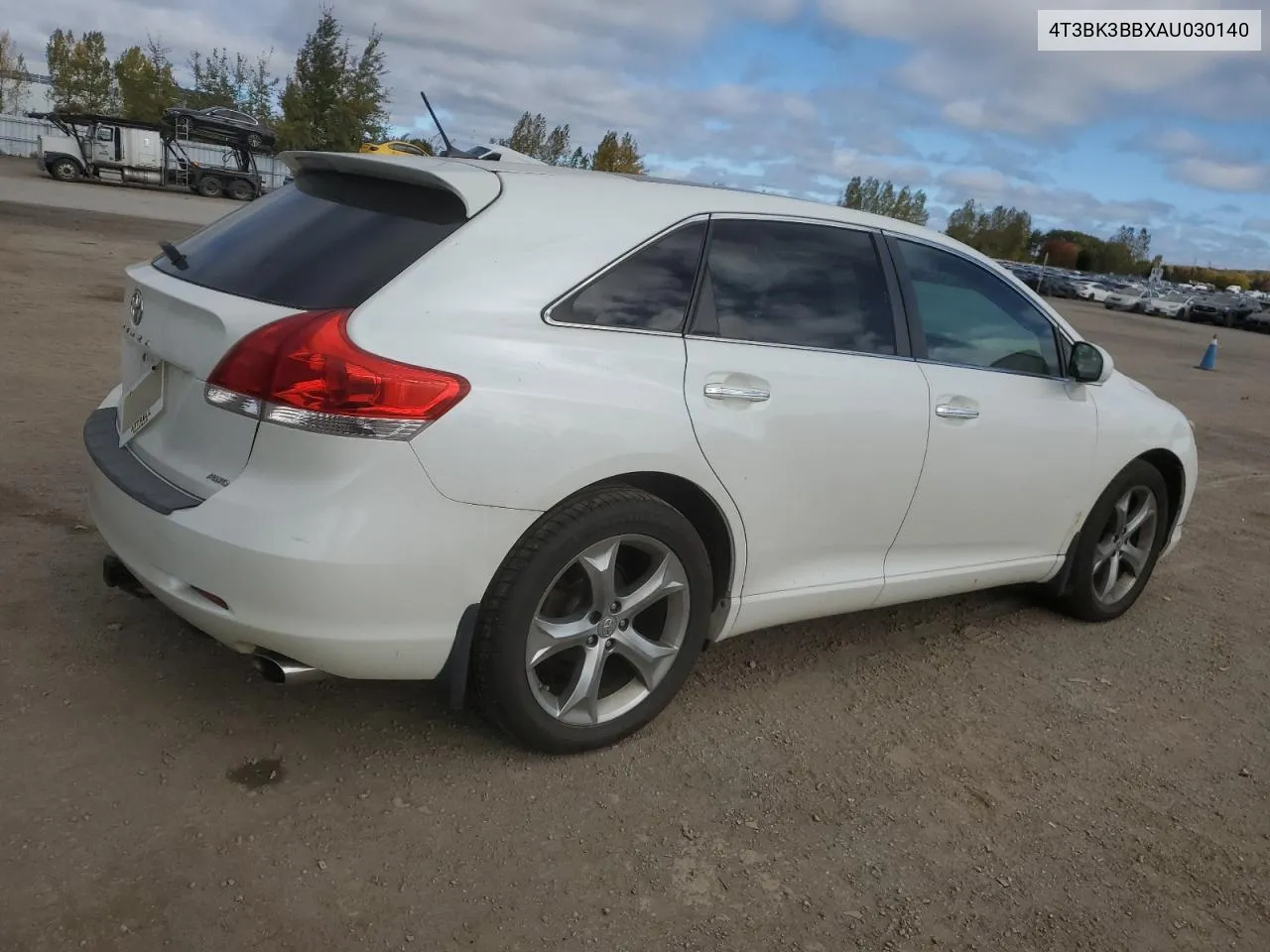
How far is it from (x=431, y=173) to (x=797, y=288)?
125 centimetres

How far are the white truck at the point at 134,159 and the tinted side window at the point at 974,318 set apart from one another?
127ft

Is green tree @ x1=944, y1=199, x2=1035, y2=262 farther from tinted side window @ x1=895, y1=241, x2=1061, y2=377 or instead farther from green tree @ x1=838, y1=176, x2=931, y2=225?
tinted side window @ x1=895, y1=241, x2=1061, y2=377

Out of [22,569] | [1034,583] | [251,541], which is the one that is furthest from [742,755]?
[22,569]

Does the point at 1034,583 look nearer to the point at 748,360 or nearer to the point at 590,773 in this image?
the point at 748,360

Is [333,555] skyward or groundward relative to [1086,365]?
groundward

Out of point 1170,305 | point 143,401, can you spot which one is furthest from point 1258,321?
point 143,401

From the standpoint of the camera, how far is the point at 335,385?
8.59ft

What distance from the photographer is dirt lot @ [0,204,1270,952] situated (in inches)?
99.3

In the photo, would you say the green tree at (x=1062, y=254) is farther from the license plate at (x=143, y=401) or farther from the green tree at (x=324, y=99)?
the license plate at (x=143, y=401)

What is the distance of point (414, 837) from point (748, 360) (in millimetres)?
1666

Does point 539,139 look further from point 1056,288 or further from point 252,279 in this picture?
point 252,279

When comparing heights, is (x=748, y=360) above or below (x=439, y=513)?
above

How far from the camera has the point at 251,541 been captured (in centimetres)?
263

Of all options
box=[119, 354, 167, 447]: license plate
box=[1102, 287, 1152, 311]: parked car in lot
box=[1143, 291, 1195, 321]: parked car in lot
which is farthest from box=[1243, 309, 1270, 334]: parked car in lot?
box=[119, 354, 167, 447]: license plate
